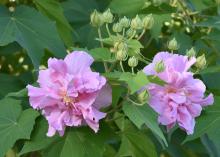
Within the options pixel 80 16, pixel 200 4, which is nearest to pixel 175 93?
pixel 200 4

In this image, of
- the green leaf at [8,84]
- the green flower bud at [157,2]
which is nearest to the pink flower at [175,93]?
the green flower bud at [157,2]

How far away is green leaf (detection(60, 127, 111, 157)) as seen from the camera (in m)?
1.18

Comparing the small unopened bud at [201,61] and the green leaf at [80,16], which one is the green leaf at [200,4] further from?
the small unopened bud at [201,61]

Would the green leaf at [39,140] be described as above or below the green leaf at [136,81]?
below

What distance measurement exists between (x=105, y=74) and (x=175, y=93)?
0.13m

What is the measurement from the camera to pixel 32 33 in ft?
4.75

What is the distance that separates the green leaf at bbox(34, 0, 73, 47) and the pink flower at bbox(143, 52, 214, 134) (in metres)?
0.43

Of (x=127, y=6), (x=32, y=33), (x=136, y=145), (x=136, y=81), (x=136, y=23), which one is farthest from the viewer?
(x=127, y=6)

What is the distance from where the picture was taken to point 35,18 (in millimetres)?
1483

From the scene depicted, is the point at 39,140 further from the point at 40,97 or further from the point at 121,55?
the point at 121,55

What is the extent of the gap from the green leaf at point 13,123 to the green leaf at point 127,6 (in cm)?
40

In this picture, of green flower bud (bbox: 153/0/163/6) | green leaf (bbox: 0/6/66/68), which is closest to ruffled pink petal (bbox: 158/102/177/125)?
green leaf (bbox: 0/6/66/68)

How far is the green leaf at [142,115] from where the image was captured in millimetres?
1053

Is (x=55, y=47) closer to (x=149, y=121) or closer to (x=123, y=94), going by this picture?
(x=123, y=94)
